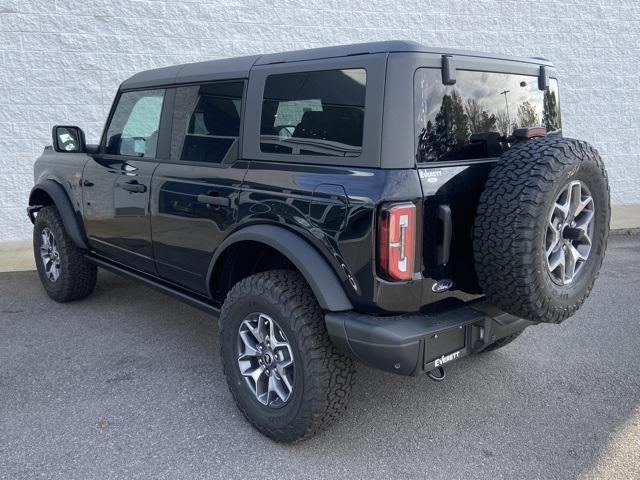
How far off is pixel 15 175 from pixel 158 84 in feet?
13.5

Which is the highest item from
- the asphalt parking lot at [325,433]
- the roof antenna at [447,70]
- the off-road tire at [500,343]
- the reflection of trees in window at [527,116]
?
the roof antenna at [447,70]

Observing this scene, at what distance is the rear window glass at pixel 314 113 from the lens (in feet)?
8.61

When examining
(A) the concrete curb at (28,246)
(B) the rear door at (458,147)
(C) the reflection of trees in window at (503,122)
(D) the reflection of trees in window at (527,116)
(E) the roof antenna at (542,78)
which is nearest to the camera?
(B) the rear door at (458,147)

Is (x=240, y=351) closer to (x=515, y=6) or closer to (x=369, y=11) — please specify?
(x=369, y=11)

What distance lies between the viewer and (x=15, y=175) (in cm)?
702

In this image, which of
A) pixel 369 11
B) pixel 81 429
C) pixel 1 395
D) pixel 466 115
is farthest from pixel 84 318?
pixel 369 11

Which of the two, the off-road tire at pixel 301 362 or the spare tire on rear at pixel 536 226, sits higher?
the spare tire on rear at pixel 536 226

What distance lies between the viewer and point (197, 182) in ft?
10.9

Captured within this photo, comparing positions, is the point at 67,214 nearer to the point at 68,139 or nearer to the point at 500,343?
the point at 68,139

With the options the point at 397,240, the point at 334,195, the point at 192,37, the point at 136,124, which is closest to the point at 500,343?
the point at 397,240

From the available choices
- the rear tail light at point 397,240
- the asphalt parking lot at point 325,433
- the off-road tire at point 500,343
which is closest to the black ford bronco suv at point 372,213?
the rear tail light at point 397,240

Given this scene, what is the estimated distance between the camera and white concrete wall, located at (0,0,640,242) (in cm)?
683

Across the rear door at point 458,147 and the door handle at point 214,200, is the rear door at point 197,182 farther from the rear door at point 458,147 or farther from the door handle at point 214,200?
the rear door at point 458,147

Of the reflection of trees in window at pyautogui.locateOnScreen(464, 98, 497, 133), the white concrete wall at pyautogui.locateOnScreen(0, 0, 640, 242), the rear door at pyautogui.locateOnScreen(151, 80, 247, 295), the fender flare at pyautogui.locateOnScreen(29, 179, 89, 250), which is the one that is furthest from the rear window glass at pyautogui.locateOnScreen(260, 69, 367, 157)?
the white concrete wall at pyautogui.locateOnScreen(0, 0, 640, 242)
